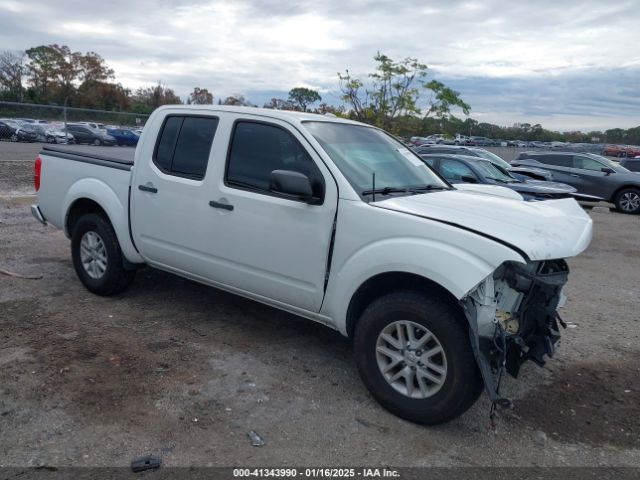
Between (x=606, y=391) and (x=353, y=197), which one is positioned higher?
(x=353, y=197)

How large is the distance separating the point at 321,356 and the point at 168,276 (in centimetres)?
266

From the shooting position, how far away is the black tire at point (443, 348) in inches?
132

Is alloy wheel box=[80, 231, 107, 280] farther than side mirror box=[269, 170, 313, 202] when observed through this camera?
Yes

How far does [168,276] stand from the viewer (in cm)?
657

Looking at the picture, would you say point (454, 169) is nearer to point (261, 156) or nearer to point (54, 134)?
point (261, 156)

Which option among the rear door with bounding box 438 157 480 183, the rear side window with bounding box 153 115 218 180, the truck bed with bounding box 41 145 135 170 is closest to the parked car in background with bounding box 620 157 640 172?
the rear door with bounding box 438 157 480 183

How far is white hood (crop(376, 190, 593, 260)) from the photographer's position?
335 cm

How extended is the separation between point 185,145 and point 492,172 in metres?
8.42

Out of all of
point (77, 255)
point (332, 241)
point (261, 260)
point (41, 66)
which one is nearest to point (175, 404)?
point (261, 260)

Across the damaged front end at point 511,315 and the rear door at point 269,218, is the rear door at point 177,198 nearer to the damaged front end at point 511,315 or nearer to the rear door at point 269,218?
the rear door at point 269,218

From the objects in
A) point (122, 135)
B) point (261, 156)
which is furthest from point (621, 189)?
point (122, 135)

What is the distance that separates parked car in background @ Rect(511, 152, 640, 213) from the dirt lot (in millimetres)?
11537

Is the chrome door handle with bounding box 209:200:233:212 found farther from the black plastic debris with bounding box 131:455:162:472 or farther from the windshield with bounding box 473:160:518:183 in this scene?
the windshield with bounding box 473:160:518:183

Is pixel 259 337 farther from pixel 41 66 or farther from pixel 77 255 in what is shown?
pixel 41 66
